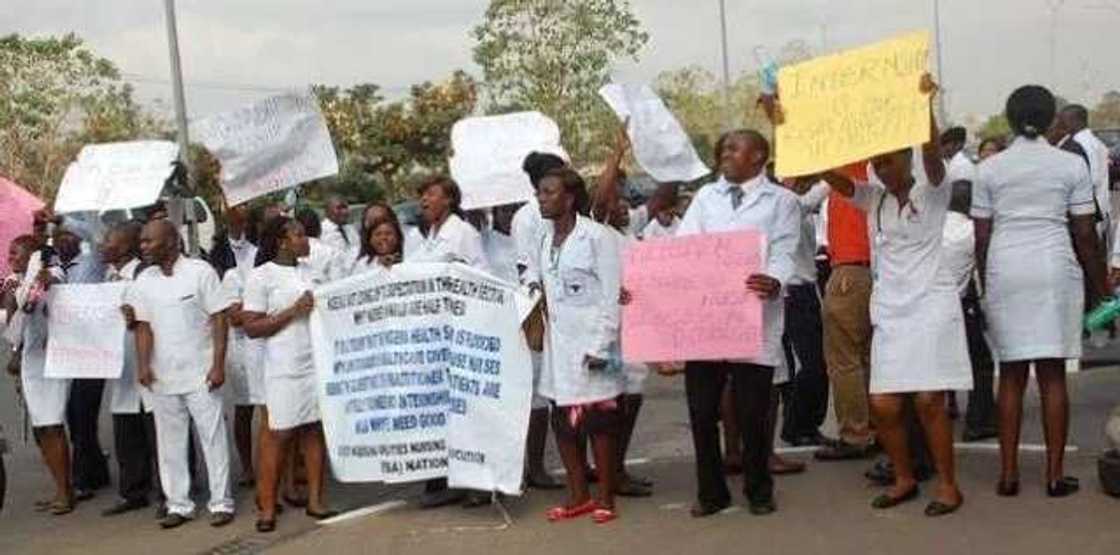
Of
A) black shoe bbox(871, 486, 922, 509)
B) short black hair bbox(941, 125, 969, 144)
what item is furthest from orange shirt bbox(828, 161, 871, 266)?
short black hair bbox(941, 125, 969, 144)

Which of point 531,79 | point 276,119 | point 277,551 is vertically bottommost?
point 277,551

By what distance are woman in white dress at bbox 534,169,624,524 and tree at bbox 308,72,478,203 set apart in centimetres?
2660

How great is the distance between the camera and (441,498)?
701cm

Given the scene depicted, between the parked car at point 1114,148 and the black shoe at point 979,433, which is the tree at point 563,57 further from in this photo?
the black shoe at point 979,433

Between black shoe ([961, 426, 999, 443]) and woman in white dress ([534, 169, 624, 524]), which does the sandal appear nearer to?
woman in white dress ([534, 169, 624, 524])

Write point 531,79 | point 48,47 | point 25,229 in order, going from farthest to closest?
point 48,47 < point 531,79 < point 25,229

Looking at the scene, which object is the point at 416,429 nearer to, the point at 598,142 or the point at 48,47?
the point at 598,142

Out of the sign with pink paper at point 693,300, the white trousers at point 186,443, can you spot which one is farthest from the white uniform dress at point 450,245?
the white trousers at point 186,443

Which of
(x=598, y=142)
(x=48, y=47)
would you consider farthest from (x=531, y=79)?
(x=48, y=47)

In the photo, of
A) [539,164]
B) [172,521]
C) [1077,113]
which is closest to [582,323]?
[539,164]

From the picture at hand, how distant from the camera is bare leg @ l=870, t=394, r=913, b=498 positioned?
6.07 m

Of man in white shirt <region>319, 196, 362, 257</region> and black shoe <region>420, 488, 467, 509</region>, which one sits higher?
man in white shirt <region>319, 196, 362, 257</region>

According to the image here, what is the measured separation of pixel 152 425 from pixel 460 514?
2050mm

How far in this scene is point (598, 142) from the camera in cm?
3009
